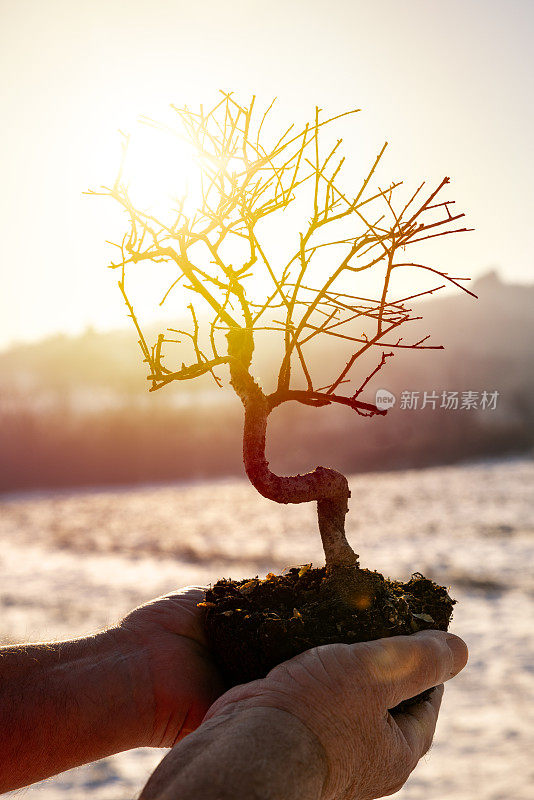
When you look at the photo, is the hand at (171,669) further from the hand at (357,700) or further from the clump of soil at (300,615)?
the hand at (357,700)

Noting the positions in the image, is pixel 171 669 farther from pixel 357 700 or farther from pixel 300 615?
pixel 357 700

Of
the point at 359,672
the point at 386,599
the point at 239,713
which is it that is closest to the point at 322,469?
the point at 386,599

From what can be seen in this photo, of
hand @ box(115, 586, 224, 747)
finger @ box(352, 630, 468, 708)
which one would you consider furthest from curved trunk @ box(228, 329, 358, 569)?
hand @ box(115, 586, 224, 747)

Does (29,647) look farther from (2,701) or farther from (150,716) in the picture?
(150,716)

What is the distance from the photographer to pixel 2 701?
1136 millimetres

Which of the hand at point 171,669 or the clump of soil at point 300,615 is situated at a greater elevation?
the clump of soil at point 300,615

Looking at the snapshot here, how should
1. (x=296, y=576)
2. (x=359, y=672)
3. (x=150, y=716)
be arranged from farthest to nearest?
(x=296, y=576) < (x=150, y=716) < (x=359, y=672)

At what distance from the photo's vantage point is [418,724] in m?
1.16

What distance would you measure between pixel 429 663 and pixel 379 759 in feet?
0.65

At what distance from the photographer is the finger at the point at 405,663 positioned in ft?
3.31

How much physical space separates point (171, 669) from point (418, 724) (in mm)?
527

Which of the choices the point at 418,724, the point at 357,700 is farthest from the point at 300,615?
the point at 418,724

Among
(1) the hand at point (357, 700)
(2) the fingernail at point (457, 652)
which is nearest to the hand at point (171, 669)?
(1) the hand at point (357, 700)

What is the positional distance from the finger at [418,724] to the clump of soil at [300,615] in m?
0.03
